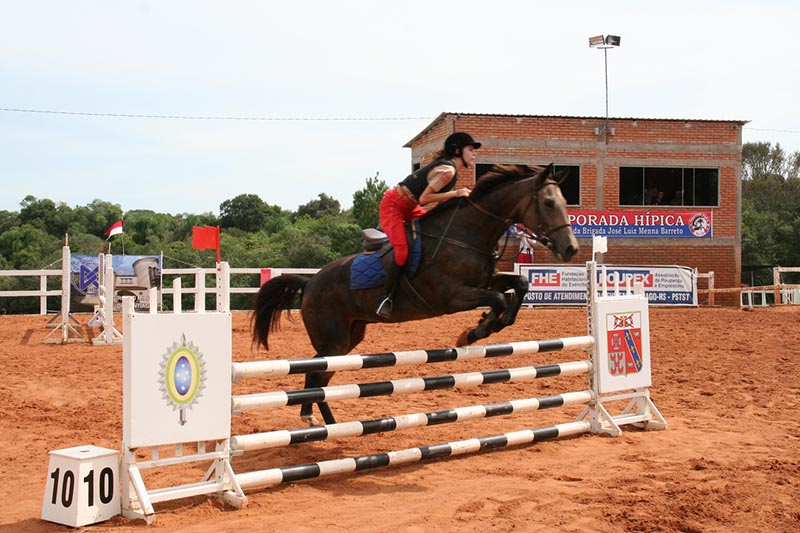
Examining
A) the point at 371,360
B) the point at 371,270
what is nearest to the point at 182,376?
the point at 371,360

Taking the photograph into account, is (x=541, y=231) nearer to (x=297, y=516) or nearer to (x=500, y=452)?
(x=500, y=452)

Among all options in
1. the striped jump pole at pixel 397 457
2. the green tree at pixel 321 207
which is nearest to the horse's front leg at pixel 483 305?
the striped jump pole at pixel 397 457

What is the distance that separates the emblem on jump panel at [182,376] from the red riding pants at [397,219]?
Result: 215cm

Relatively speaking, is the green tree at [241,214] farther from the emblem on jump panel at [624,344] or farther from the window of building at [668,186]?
the emblem on jump panel at [624,344]

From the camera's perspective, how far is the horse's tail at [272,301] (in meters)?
7.38

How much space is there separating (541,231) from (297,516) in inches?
113

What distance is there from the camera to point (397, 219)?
6531 mm

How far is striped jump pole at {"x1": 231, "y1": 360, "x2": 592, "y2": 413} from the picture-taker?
5.09 meters

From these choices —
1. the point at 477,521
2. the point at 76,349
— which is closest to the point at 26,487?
the point at 477,521

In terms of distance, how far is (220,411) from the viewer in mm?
4883

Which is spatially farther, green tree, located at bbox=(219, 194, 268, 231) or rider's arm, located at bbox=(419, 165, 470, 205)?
green tree, located at bbox=(219, 194, 268, 231)

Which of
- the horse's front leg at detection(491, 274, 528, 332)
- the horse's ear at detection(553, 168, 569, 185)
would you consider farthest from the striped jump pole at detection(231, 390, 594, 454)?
the horse's ear at detection(553, 168, 569, 185)

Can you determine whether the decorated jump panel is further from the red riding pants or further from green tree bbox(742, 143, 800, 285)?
green tree bbox(742, 143, 800, 285)

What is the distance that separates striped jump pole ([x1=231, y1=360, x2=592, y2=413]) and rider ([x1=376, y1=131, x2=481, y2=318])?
33.6 inches
